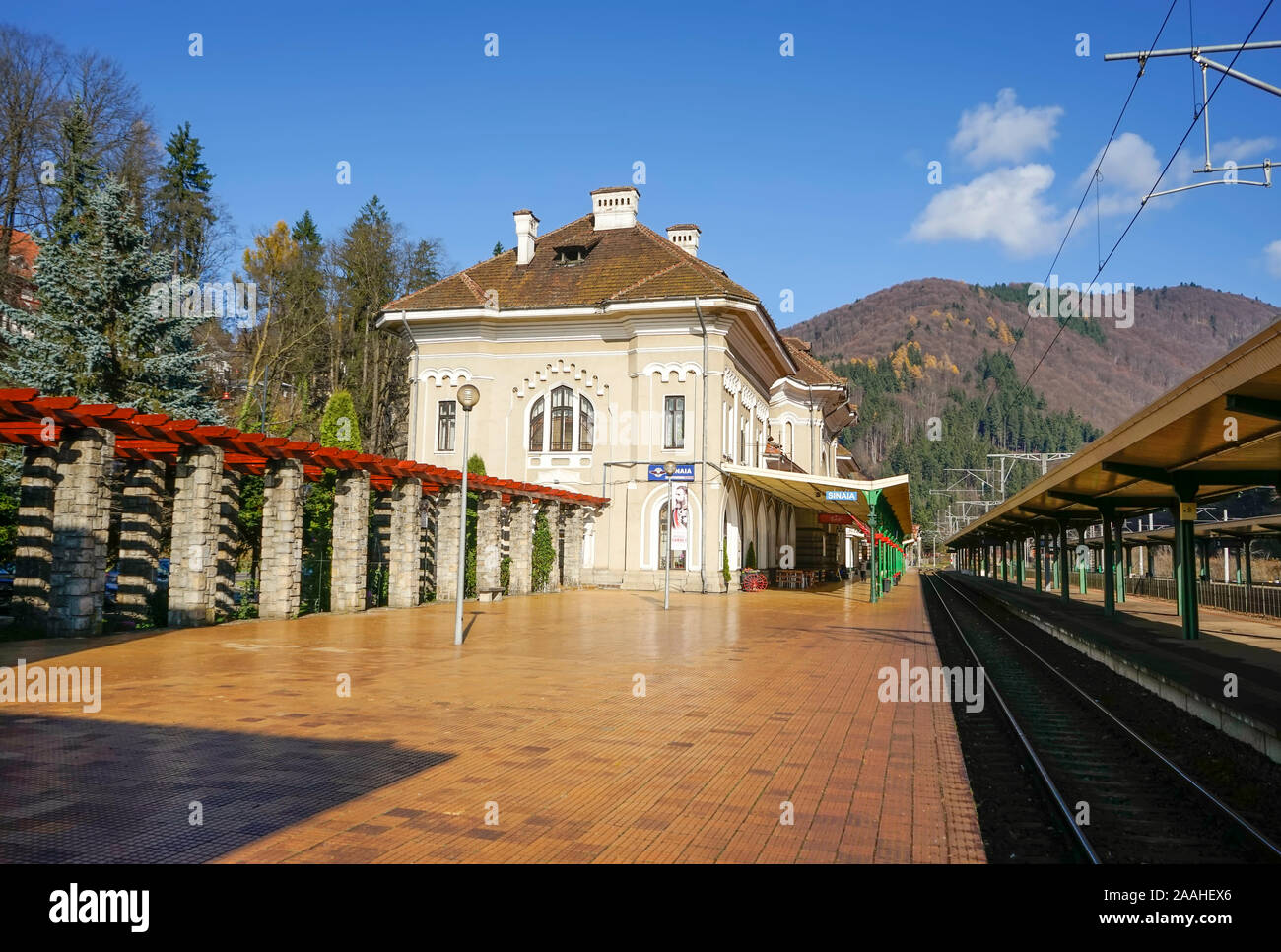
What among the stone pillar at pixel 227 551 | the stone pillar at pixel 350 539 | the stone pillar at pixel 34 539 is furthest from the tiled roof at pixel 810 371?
the stone pillar at pixel 34 539

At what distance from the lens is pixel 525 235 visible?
38.2m

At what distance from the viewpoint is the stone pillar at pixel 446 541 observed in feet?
74.1

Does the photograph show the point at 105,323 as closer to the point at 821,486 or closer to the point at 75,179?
the point at 75,179

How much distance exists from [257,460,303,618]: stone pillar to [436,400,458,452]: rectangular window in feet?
59.4

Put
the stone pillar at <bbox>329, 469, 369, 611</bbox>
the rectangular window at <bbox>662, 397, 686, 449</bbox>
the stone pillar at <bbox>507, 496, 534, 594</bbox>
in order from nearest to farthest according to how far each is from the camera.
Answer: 1. the stone pillar at <bbox>329, 469, 369, 611</bbox>
2. the stone pillar at <bbox>507, 496, 534, 594</bbox>
3. the rectangular window at <bbox>662, 397, 686, 449</bbox>

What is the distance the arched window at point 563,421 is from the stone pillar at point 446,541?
11128 millimetres

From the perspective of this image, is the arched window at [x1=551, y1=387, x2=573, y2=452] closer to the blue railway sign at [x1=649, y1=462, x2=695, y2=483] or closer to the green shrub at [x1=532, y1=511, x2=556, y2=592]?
the blue railway sign at [x1=649, y1=462, x2=695, y2=483]

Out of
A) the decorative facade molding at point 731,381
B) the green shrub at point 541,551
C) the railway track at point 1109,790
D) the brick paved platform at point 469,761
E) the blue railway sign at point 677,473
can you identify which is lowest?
the railway track at point 1109,790

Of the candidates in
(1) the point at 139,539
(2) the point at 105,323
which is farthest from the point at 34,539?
(2) the point at 105,323

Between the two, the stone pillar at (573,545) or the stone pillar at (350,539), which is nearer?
the stone pillar at (350,539)

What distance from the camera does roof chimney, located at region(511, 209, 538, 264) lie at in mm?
37781

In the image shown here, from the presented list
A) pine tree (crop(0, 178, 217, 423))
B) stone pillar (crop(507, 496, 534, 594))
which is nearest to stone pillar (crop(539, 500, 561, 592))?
stone pillar (crop(507, 496, 534, 594))

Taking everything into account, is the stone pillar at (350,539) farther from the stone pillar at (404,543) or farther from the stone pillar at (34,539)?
the stone pillar at (34,539)
